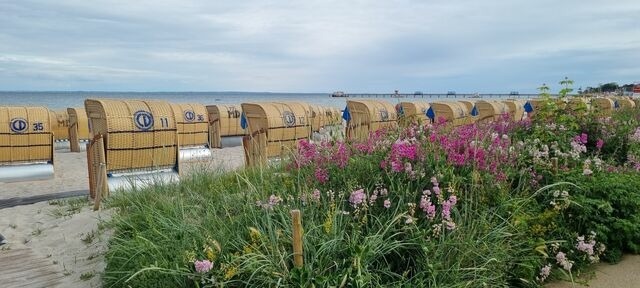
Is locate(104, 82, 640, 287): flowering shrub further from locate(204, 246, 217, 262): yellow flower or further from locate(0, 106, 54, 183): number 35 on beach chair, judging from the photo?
locate(0, 106, 54, 183): number 35 on beach chair

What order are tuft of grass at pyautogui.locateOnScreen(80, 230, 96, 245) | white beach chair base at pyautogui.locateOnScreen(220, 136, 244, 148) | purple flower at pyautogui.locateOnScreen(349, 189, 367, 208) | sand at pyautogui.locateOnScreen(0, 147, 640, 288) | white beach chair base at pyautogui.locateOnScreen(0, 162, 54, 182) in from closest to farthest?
1. purple flower at pyautogui.locateOnScreen(349, 189, 367, 208)
2. sand at pyautogui.locateOnScreen(0, 147, 640, 288)
3. tuft of grass at pyautogui.locateOnScreen(80, 230, 96, 245)
4. white beach chair base at pyautogui.locateOnScreen(0, 162, 54, 182)
5. white beach chair base at pyautogui.locateOnScreen(220, 136, 244, 148)

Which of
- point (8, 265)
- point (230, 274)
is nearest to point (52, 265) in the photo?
point (8, 265)

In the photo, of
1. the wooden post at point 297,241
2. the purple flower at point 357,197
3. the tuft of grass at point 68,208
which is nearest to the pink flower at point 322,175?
the purple flower at point 357,197

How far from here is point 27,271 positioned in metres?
4.22

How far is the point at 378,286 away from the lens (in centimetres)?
259

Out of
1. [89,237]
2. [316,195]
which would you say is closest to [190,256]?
[316,195]

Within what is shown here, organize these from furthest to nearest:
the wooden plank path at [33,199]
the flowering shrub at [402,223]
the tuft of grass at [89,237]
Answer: the wooden plank path at [33,199], the tuft of grass at [89,237], the flowering shrub at [402,223]

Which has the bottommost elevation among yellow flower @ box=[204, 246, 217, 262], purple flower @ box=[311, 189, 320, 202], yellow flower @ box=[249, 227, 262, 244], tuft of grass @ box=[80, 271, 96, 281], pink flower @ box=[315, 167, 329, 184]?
tuft of grass @ box=[80, 271, 96, 281]

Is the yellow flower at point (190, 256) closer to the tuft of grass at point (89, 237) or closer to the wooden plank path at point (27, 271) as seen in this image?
the wooden plank path at point (27, 271)

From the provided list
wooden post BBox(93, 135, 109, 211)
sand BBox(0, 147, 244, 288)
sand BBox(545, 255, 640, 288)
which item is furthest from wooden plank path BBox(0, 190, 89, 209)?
sand BBox(545, 255, 640, 288)

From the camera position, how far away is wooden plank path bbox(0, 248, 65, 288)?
12.9 ft

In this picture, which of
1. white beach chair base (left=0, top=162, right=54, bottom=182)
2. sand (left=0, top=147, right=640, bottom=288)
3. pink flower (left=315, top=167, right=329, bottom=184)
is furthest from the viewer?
white beach chair base (left=0, top=162, right=54, bottom=182)

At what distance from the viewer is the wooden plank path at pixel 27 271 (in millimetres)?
3934

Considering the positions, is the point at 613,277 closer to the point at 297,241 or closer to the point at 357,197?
the point at 357,197
